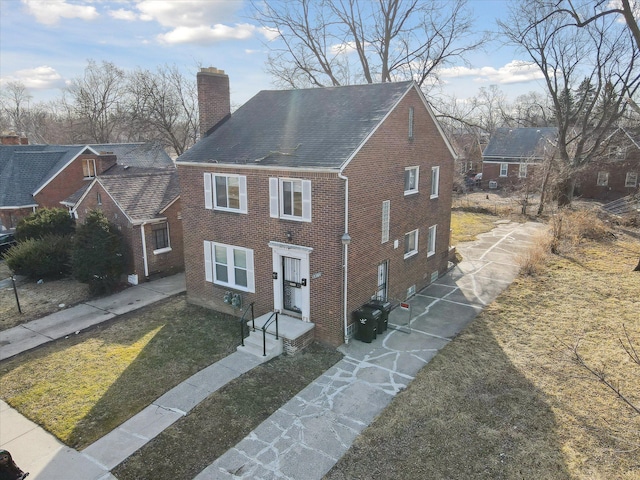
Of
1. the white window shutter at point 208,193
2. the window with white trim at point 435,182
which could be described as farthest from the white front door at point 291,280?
the window with white trim at point 435,182

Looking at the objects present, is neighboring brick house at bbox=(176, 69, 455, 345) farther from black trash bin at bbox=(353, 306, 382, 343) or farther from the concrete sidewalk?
the concrete sidewalk

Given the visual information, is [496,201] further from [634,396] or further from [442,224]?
[634,396]

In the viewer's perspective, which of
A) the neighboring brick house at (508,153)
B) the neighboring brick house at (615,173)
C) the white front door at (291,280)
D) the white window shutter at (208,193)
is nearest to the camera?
the white front door at (291,280)

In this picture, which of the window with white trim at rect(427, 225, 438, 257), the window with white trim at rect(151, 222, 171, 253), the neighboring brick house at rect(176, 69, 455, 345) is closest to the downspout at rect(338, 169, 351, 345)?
the neighboring brick house at rect(176, 69, 455, 345)

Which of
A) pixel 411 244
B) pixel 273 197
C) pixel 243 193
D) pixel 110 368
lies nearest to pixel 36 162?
pixel 243 193

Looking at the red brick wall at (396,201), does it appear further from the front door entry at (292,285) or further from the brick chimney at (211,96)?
the brick chimney at (211,96)

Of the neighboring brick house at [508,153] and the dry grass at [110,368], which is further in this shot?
the neighboring brick house at [508,153]

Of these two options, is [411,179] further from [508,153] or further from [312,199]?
[508,153]
